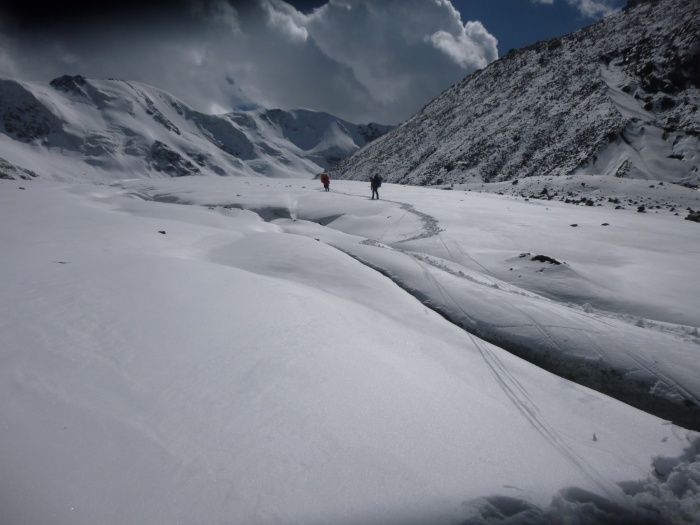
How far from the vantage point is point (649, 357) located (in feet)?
12.8

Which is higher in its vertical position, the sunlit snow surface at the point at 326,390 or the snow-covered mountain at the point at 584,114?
the snow-covered mountain at the point at 584,114

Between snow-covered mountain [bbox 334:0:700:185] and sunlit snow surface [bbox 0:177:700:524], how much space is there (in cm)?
3003

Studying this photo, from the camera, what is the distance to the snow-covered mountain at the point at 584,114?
3036 centimetres

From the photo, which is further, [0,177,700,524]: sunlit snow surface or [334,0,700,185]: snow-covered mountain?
[334,0,700,185]: snow-covered mountain

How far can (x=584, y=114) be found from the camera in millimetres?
38594

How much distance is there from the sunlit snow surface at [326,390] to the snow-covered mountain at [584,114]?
30.0 meters

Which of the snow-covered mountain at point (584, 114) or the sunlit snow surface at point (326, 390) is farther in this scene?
the snow-covered mountain at point (584, 114)

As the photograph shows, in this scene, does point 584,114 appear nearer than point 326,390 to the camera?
No

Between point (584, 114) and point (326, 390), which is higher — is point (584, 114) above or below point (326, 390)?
above

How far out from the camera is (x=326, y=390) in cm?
284

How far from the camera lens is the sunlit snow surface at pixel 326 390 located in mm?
1955

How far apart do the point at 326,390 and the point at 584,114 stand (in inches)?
1903

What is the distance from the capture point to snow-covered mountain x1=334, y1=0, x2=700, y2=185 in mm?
30359

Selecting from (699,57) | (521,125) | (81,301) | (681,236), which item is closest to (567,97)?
(521,125)
